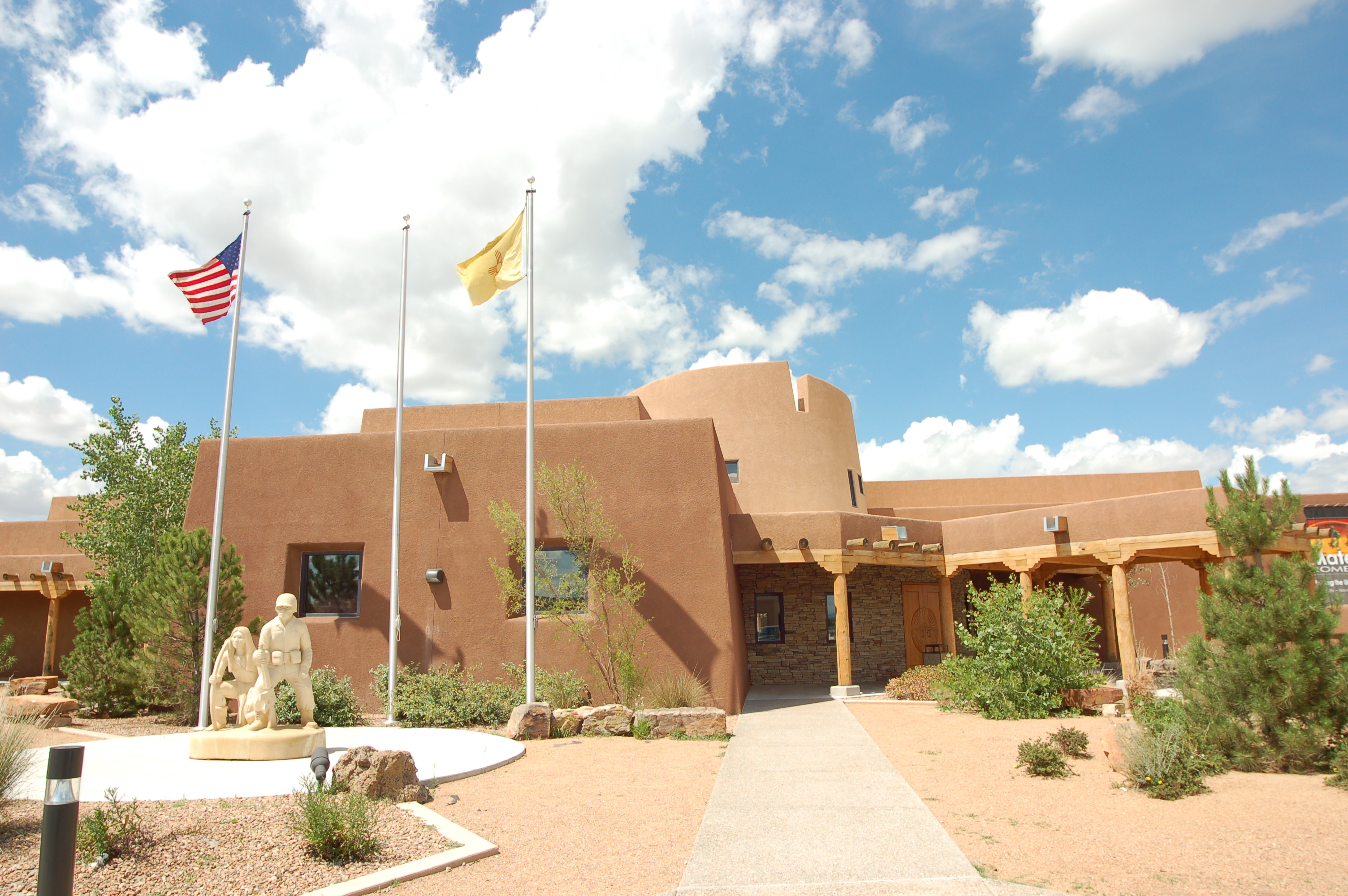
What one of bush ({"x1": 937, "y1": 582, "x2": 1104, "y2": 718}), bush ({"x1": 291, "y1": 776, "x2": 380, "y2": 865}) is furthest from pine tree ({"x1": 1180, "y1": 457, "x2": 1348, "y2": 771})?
bush ({"x1": 291, "y1": 776, "x2": 380, "y2": 865})

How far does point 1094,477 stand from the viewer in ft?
91.4

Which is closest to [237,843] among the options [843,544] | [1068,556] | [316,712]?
[316,712]

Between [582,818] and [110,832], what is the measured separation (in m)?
3.25

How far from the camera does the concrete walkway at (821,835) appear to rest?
193 inches

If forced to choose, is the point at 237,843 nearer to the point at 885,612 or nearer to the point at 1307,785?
the point at 1307,785

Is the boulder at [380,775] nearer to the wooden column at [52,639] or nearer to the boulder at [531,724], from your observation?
the boulder at [531,724]

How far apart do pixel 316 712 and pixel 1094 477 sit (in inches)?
1012

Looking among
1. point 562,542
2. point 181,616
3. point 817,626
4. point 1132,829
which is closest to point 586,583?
point 562,542

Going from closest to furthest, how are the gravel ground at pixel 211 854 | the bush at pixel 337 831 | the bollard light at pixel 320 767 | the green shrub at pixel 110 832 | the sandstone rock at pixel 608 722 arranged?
1. the gravel ground at pixel 211 854
2. the green shrub at pixel 110 832
3. the bush at pixel 337 831
4. the bollard light at pixel 320 767
5. the sandstone rock at pixel 608 722

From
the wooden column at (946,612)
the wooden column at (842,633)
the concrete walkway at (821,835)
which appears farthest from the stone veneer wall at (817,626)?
the concrete walkway at (821,835)

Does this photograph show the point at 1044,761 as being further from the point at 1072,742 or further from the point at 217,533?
the point at 217,533

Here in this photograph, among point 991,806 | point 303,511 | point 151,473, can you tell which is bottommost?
point 991,806

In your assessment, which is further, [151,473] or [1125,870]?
[151,473]

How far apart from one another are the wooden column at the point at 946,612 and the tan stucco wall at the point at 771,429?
14.3 ft
